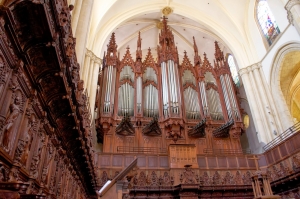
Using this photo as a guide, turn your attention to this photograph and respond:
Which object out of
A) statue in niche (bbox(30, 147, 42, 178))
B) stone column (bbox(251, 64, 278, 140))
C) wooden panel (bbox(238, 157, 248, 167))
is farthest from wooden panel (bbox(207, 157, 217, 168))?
statue in niche (bbox(30, 147, 42, 178))

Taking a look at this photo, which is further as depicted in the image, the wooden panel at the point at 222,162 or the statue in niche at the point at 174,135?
the statue in niche at the point at 174,135

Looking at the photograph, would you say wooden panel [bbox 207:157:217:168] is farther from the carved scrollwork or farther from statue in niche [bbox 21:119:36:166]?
statue in niche [bbox 21:119:36:166]

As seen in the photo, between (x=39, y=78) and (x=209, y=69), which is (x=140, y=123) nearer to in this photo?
(x=209, y=69)

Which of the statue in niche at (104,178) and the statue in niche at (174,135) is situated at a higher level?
Result: the statue in niche at (174,135)

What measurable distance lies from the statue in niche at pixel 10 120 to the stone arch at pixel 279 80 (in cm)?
1184

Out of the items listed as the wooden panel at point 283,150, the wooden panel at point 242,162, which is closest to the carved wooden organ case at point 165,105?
the wooden panel at point 242,162

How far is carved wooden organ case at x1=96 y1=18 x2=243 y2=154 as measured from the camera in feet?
39.6

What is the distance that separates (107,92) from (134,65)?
8.46ft

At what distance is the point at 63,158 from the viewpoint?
557 cm

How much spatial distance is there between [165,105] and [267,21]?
7.28m

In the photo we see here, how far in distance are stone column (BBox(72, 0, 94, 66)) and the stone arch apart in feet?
30.0

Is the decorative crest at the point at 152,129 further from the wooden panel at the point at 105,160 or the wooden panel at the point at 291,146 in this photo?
the wooden panel at the point at 291,146

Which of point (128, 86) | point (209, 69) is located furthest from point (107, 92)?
point (209, 69)

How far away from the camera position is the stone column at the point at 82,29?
8.27 meters
